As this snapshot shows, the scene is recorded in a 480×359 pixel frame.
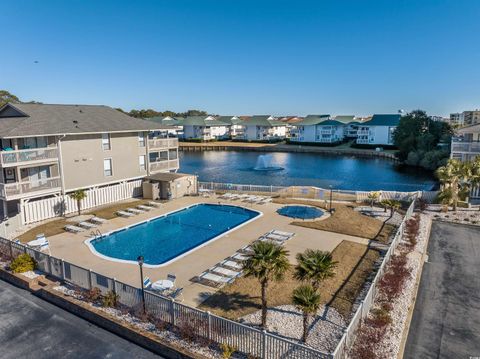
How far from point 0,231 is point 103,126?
39.3 feet

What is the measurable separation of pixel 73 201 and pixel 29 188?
327 cm

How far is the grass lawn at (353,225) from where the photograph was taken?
21.7 m

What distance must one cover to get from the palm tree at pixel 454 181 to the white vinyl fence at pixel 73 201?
26164 mm

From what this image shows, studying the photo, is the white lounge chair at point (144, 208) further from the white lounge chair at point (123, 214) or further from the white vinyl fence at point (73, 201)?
the white vinyl fence at point (73, 201)

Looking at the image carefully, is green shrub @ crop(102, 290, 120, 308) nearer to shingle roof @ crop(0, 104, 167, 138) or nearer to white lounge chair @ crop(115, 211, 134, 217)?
white lounge chair @ crop(115, 211, 134, 217)

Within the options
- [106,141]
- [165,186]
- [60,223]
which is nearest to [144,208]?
[165,186]

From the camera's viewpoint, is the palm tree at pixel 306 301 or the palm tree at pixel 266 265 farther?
the palm tree at pixel 266 265

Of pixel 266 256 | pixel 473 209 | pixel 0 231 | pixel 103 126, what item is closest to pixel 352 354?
pixel 266 256

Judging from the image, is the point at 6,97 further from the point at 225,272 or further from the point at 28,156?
the point at 225,272

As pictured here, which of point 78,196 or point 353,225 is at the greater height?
point 78,196

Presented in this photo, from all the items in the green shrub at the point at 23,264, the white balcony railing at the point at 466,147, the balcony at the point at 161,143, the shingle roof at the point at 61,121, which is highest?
the shingle roof at the point at 61,121

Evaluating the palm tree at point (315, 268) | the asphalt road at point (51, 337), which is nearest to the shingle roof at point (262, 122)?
the asphalt road at point (51, 337)

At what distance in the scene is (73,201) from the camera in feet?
87.7

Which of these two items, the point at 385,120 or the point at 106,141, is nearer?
the point at 106,141
